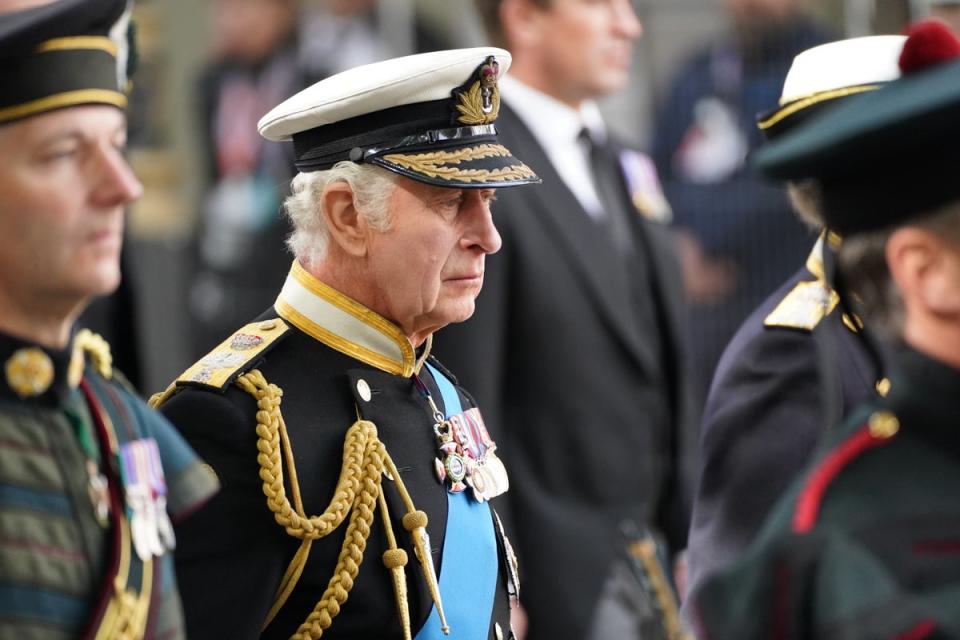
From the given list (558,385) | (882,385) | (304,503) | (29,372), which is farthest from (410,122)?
(558,385)

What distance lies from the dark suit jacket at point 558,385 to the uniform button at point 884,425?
2721 millimetres

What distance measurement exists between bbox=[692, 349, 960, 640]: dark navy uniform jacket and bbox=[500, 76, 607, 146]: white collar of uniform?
3349mm

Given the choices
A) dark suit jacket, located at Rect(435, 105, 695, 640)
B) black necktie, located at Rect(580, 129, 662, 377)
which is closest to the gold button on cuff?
dark suit jacket, located at Rect(435, 105, 695, 640)

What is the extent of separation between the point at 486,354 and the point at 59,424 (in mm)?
2742

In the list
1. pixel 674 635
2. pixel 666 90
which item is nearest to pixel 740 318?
pixel 666 90

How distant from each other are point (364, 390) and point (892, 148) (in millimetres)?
1479

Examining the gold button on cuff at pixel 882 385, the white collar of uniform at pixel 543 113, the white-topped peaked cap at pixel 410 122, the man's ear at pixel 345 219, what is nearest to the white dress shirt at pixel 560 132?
the white collar of uniform at pixel 543 113

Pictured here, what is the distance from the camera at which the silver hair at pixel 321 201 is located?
13.4 feet

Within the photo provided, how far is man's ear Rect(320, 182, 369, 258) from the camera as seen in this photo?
413 centimetres

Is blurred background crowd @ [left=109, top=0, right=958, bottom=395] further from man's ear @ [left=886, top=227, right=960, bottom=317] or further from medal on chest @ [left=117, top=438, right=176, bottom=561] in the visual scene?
man's ear @ [left=886, top=227, right=960, bottom=317]

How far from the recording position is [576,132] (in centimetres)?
638

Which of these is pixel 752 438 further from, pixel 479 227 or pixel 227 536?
pixel 227 536

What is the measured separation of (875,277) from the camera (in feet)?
10.1

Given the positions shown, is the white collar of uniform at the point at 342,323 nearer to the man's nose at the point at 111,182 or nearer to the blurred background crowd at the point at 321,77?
the man's nose at the point at 111,182
